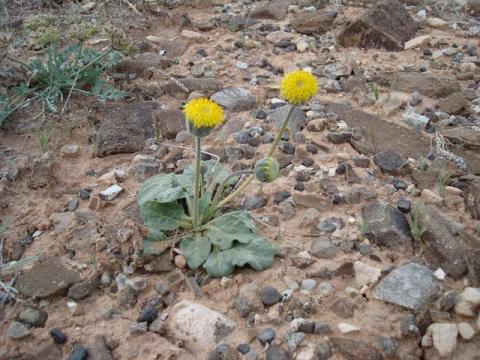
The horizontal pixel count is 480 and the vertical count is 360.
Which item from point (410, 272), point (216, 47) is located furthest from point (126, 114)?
point (410, 272)

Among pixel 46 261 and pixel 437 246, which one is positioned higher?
pixel 437 246

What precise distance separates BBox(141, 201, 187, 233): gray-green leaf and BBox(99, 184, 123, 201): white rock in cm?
40

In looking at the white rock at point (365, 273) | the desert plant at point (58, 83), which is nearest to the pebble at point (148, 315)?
the white rock at point (365, 273)

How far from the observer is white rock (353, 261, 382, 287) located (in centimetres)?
231

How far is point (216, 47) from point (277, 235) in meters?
2.34

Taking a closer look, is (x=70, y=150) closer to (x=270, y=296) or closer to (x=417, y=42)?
(x=270, y=296)

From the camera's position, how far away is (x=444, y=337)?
6.68 ft

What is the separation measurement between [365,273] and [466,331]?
48cm

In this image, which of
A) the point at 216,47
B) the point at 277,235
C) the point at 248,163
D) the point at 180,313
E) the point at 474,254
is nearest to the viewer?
the point at 180,313

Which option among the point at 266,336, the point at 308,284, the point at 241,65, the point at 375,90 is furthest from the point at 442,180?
the point at 241,65

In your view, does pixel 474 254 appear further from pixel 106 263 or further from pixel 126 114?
pixel 126 114

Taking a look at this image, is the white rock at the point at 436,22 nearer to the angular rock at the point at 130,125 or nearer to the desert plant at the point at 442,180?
the desert plant at the point at 442,180

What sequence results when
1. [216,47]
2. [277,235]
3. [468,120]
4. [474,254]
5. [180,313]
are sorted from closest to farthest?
[180,313]
[474,254]
[277,235]
[468,120]
[216,47]

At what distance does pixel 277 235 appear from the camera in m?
2.60
